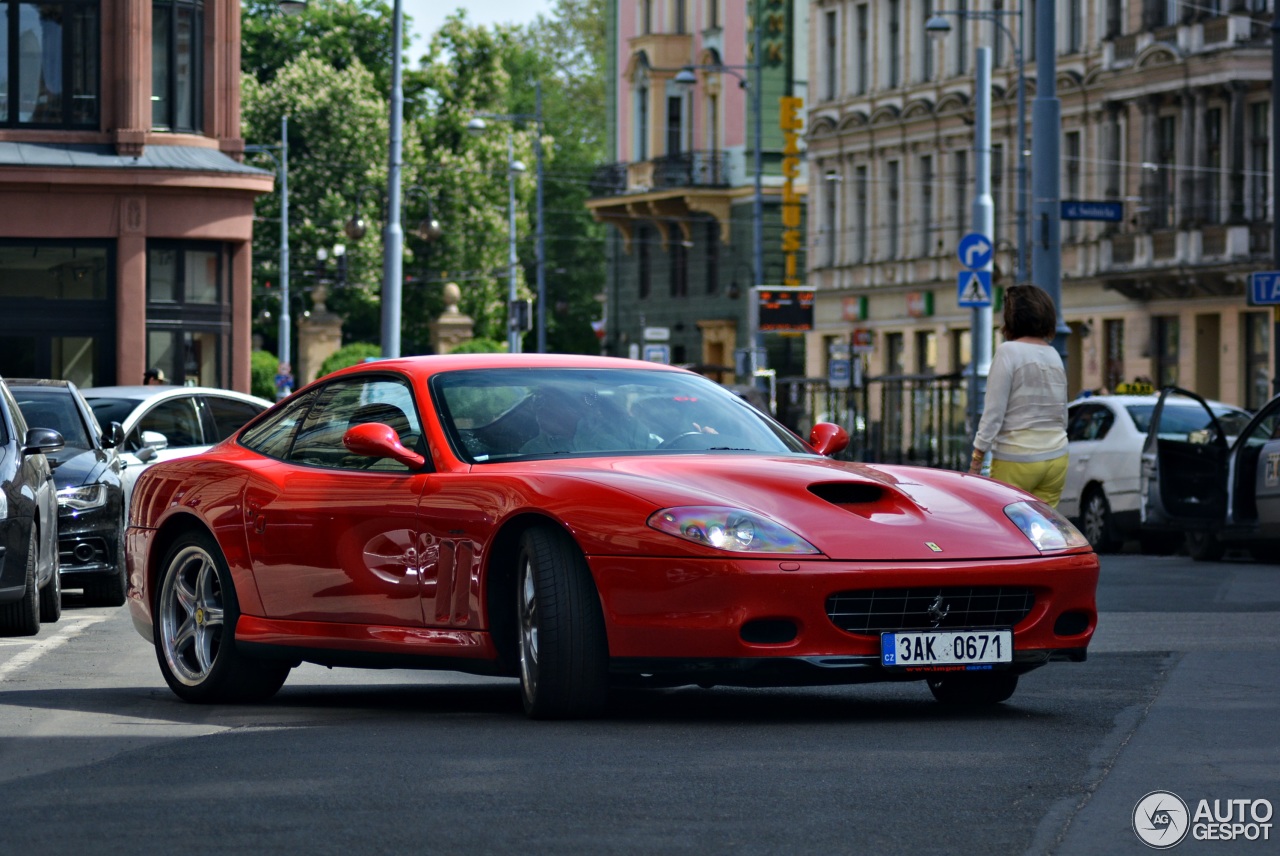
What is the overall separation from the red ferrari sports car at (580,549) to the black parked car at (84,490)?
20.7ft

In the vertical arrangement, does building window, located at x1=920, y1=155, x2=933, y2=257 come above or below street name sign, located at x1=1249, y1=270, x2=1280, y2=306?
above

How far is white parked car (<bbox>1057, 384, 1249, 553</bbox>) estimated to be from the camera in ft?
78.9

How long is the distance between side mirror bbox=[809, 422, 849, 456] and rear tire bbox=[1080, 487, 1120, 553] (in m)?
14.3

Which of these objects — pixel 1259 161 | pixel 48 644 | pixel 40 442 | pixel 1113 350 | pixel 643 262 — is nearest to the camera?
pixel 48 644

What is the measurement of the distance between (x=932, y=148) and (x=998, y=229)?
14.6ft

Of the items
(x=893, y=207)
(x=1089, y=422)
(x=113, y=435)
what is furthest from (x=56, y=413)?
(x=893, y=207)

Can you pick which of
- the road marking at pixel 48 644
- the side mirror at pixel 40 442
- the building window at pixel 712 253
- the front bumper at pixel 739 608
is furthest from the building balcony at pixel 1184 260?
the front bumper at pixel 739 608

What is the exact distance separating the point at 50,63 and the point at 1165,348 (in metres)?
24.3

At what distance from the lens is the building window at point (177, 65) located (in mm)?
40344

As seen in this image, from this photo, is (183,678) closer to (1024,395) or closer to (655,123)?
(1024,395)

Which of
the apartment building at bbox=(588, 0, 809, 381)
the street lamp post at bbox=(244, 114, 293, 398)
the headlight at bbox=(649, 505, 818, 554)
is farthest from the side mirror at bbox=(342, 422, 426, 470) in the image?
the street lamp post at bbox=(244, 114, 293, 398)

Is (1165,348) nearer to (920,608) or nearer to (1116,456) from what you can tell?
(1116,456)

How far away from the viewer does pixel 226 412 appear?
21.7m

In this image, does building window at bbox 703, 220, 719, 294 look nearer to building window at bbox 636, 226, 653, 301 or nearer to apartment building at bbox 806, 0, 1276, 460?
building window at bbox 636, 226, 653, 301
